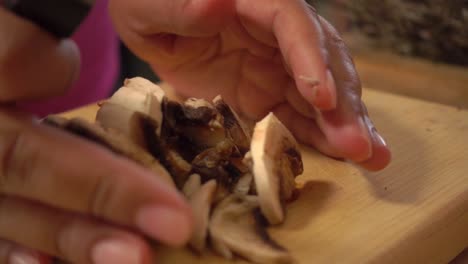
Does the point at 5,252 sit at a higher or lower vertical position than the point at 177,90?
higher

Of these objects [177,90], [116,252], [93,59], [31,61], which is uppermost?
[31,61]

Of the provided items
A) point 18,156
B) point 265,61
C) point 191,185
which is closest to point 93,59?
point 265,61

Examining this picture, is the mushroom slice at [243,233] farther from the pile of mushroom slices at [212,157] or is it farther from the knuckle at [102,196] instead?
the knuckle at [102,196]

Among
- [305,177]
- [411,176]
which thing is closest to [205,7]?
[305,177]

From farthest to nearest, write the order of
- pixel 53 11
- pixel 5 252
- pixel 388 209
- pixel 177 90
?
pixel 177 90, pixel 388 209, pixel 5 252, pixel 53 11

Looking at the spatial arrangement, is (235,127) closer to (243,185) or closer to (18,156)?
(243,185)

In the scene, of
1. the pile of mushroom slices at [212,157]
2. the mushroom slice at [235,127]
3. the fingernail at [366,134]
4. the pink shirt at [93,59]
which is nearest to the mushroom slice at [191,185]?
the pile of mushroom slices at [212,157]

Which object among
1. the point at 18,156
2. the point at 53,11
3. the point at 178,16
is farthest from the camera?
the point at 178,16

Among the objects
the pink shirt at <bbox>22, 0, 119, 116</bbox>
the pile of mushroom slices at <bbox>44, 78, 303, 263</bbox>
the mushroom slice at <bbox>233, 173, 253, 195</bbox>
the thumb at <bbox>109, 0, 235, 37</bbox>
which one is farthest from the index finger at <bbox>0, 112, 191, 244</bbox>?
the pink shirt at <bbox>22, 0, 119, 116</bbox>
